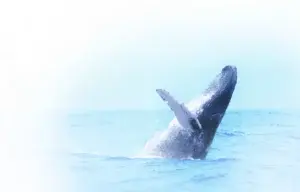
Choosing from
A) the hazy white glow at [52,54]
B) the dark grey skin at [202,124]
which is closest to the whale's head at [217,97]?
the dark grey skin at [202,124]

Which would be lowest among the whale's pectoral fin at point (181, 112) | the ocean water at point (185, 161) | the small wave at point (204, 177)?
the small wave at point (204, 177)

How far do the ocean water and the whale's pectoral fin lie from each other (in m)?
0.03

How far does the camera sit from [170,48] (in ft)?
5.33

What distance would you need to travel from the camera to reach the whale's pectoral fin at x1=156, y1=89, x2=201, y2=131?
161 cm

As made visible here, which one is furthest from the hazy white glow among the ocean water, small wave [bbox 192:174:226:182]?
small wave [bbox 192:174:226:182]

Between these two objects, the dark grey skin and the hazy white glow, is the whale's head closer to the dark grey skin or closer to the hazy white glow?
the dark grey skin

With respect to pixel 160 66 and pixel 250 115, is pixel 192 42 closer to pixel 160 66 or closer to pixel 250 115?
pixel 160 66

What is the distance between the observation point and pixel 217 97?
65.6 inches

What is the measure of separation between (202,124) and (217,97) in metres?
0.10

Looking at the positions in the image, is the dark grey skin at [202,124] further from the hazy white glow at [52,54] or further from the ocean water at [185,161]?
the hazy white glow at [52,54]

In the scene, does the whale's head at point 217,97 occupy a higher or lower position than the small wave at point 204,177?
higher

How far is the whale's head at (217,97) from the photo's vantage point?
5.43 ft

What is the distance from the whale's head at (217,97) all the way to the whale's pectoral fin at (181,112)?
35 mm

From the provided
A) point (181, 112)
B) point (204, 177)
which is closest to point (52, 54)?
point (181, 112)
